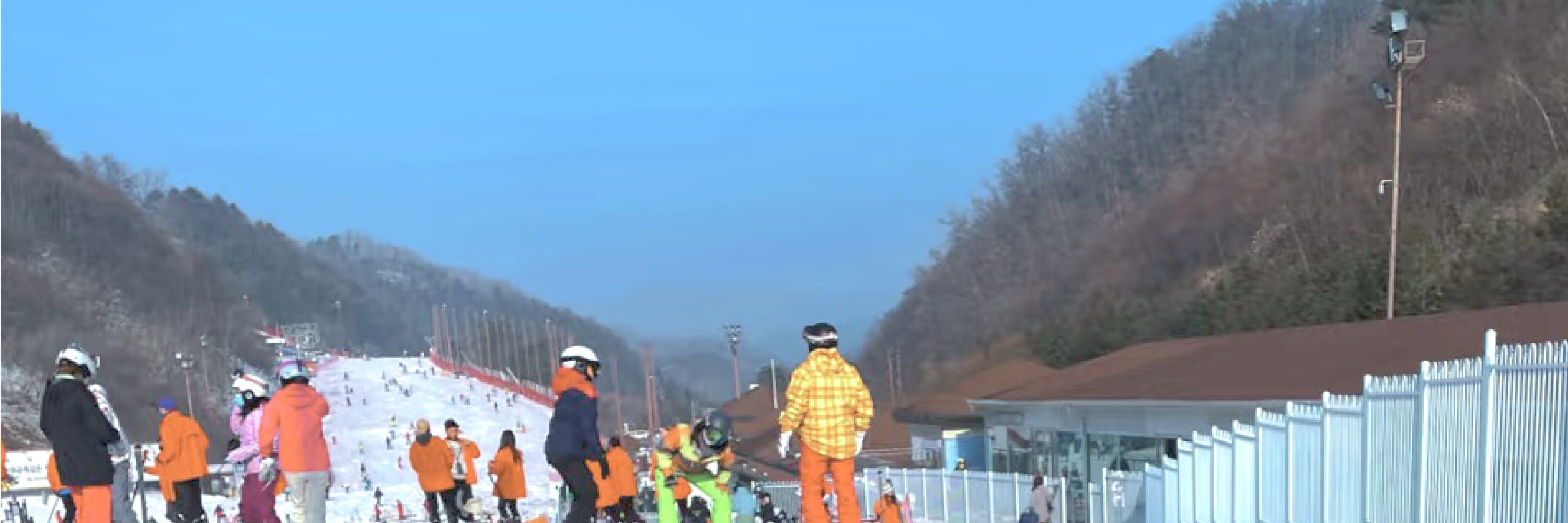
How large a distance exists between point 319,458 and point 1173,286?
61.9m

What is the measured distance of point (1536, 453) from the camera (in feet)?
24.7

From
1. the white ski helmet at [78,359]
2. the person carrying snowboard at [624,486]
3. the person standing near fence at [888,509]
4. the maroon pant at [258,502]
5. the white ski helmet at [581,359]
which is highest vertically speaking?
the white ski helmet at [78,359]

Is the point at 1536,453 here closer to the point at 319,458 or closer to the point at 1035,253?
the point at 319,458

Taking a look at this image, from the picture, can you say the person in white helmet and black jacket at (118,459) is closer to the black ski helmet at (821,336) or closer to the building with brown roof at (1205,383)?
the black ski helmet at (821,336)

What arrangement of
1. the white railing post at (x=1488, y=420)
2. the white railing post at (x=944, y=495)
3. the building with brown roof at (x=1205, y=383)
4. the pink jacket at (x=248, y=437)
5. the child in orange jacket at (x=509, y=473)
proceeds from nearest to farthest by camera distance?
1. the white railing post at (x=1488, y=420)
2. the pink jacket at (x=248, y=437)
3. the child in orange jacket at (x=509, y=473)
4. the building with brown roof at (x=1205, y=383)
5. the white railing post at (x=944, y=495)

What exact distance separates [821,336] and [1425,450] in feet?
14.0

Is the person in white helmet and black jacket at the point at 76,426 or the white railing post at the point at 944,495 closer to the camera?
Result: the person in white helmet and black jacket at the point at 76,426

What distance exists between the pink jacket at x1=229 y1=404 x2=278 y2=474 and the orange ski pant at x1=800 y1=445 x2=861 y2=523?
167 inches

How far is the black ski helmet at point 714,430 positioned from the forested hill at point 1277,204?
2649cm

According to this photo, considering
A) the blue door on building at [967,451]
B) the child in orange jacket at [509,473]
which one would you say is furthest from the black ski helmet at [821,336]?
the blue door on building at [967,451]

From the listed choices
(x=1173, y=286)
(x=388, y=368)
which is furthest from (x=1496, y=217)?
(x=388, y=368)

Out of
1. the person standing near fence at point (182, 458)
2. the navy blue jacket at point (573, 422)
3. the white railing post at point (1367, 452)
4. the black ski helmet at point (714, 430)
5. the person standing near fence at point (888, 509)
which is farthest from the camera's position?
the person standing near fence at point (888, 509)

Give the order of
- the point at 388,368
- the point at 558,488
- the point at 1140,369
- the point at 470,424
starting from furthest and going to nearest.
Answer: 1. the point at 388,368
2. the point at 470,424
3. the point at 1140,369
4. the point at 558,488

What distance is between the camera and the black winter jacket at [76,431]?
1148cm
